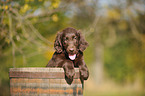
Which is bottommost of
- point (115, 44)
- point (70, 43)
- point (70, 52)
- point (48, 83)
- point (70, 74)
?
point (48, 83)

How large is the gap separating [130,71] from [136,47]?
58.9 inches

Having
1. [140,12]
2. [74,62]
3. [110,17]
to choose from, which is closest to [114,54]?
[110,17]

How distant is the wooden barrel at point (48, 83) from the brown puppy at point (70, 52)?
109mm

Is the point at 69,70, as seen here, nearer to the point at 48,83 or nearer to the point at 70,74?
the point at 70,74

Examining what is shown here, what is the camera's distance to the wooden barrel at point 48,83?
3.31m

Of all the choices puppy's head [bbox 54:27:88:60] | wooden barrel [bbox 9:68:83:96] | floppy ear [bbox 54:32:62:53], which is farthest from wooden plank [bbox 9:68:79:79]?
floppy ear [bbox 54:32:62:53]

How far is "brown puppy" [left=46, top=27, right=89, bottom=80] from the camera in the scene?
3350 millimetres

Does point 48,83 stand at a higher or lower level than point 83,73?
lower

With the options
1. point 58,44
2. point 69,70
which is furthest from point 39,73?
point 58,44

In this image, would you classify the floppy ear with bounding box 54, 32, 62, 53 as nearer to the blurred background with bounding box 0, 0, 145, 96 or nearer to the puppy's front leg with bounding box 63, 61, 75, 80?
the puppy's front leg with bounding box 63, 61, 75, 80

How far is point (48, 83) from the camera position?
3.36 metres

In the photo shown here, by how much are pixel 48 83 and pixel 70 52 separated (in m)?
0.55

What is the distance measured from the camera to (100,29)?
619 inches

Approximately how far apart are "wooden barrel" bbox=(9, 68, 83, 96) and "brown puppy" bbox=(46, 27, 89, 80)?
0.11 m
